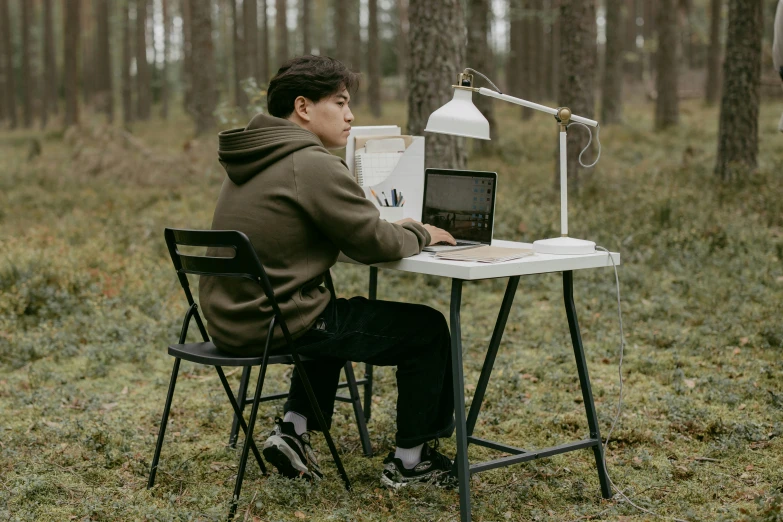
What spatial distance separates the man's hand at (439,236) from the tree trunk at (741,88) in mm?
7819

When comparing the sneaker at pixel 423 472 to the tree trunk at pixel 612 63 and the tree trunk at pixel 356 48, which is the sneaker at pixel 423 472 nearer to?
the tree trunk at pixel 612 63

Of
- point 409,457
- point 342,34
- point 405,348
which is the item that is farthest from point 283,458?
point 342,34

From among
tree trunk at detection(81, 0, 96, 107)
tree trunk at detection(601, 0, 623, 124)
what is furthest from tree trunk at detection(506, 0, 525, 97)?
tree trunk at detection(81, 0, 96, 107)

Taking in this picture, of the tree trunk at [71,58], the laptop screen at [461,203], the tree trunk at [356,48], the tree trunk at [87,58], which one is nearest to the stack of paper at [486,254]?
the laptop screen at [461,203]

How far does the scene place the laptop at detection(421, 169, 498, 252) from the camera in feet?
13.0

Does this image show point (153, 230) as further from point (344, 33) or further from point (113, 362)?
point (344, 33)

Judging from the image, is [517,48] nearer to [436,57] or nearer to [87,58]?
[436,57]

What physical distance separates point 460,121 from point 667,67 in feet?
51.3

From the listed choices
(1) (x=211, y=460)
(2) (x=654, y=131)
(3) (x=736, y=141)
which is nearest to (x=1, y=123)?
(2) (x=654, y=131)

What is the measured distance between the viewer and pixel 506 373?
563 cm

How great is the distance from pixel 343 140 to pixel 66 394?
8.83ft

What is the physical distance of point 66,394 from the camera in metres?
5.37

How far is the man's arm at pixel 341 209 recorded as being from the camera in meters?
3.54

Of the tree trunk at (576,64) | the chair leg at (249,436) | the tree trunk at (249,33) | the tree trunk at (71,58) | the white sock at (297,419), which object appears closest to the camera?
the chair leg at (249,436)
